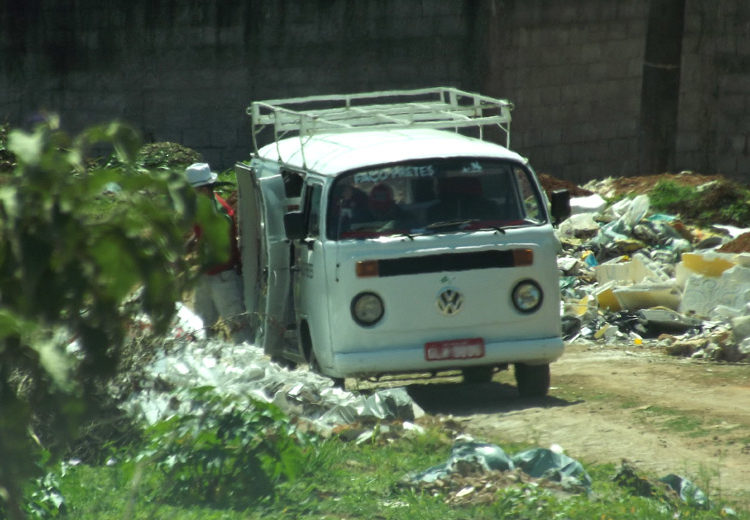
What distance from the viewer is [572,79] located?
17.8 m

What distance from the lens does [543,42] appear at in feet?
57.1

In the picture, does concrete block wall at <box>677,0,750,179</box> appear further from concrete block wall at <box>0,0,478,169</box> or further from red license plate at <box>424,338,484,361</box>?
red license plate at <box>424,338,484,361</box>

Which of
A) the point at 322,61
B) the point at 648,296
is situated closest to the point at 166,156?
the point at 322,61

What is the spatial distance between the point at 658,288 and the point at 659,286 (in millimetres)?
28

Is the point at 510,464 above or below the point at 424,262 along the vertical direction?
below

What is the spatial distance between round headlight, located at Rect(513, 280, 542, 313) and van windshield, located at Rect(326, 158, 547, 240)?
45 centimetres

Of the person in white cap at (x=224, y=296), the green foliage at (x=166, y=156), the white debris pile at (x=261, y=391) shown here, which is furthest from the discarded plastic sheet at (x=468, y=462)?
the green foliage at (x=166, y=156)

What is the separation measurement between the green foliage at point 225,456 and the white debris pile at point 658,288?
17.3ft

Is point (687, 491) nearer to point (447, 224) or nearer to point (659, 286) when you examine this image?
point (447, 224)

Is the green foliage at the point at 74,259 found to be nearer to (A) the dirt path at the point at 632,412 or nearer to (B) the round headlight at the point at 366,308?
(A) the dirt path at the point at 632,412

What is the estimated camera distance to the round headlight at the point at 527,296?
839 cm

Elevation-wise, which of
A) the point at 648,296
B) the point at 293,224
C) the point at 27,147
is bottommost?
the point at 648,296

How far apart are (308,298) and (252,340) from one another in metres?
1.69

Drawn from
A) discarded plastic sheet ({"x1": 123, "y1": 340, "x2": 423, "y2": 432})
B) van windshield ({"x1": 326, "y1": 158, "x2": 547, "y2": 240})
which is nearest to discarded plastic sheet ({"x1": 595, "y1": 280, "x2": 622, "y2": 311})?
van windshield ({"x1": 326, "y1": 158, "x2": 547, "y2": 240})
